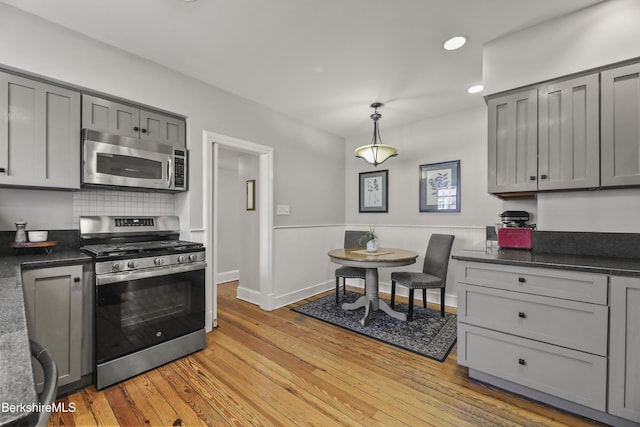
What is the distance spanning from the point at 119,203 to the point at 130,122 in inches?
28.9

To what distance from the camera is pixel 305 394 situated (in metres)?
1.92

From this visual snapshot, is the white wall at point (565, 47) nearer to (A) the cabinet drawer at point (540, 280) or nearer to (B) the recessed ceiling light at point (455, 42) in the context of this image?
(B) the recessed ceiling light at point (455, 42)

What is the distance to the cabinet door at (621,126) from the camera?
1.80m

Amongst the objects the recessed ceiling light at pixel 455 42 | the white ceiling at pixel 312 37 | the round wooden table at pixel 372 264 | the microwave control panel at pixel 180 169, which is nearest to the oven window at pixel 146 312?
the microwave control panel at pixel 180 169

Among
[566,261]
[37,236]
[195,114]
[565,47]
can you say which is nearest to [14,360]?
[37,236]

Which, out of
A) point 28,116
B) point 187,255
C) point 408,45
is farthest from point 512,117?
point 28,116

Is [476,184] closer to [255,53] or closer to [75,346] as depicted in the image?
[255,53]

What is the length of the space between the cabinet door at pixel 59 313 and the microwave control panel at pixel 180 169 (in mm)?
1036

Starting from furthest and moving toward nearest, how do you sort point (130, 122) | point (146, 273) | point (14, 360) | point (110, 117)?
point (130, 122)
point (110, 117)
point (146, 273)
point (14, 360)

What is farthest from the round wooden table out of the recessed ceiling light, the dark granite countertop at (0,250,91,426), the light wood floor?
the dark granite countertop at (0,250,91,426)

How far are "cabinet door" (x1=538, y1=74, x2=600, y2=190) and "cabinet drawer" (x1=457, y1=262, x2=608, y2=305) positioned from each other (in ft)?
2.32

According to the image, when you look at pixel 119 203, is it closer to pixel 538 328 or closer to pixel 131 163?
pixel 131 163

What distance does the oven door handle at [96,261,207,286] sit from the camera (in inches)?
77.3

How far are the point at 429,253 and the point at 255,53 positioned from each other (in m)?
2.86
